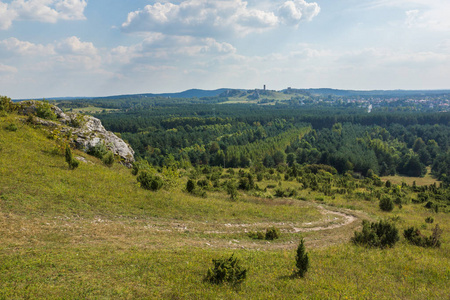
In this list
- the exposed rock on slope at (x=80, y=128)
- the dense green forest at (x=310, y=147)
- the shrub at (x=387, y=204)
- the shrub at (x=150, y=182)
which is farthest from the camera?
the dense green forest at (x=310, y=147)

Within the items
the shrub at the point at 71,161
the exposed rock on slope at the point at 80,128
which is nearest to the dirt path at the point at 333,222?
the shrub at the point at 71,161

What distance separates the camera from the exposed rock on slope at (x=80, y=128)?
36.7 metres

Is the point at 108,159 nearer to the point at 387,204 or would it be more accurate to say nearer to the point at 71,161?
the point at 71,161

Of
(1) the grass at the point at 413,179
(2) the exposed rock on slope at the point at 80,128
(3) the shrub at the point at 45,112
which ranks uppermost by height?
(3) the shrub at the point at 45,112

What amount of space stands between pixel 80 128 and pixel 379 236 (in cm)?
4108

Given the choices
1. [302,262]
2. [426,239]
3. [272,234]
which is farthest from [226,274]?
[426,239]

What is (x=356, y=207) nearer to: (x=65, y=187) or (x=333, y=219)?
(x=333, y=219)

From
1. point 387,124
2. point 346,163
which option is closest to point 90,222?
point 346,163

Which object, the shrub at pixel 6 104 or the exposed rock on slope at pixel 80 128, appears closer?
the shrub at pixel 6 104

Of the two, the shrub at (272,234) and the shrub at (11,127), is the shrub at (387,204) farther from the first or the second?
the shrub at (11,127)

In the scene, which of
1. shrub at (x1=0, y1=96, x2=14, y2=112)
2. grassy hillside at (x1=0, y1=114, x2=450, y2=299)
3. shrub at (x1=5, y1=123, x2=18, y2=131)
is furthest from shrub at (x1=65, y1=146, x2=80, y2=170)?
shrub at (x1=0, y1=96, x2=14, y2=112)

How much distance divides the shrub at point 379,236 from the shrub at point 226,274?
13.0 metres

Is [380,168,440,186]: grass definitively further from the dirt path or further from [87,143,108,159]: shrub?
[87,143,108,159]: shrub

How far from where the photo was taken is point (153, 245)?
17422 mm
